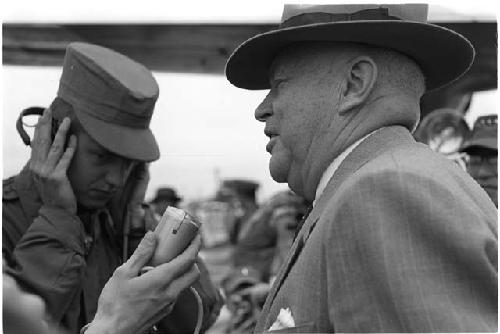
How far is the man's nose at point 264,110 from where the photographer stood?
1.44 meters

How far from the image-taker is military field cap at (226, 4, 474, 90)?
50.8 inches

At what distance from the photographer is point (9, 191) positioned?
6.98ft

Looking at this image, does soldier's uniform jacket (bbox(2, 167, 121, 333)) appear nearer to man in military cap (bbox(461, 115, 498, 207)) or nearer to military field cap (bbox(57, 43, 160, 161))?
military field cap (bbox(57, 43, 160, 161))

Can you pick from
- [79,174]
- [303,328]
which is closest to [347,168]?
[303,328]

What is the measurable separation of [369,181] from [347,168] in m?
0.19

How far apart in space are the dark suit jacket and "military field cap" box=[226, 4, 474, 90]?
0.27m

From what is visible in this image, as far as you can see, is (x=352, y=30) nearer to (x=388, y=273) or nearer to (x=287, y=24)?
(x=287, y=24)

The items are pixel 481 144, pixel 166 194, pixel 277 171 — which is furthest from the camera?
pixel 166 194

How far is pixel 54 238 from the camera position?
1.96 m

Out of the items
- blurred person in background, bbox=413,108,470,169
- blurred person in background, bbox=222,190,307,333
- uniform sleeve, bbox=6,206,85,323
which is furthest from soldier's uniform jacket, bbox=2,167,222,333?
blurred person in background, bbox=413,108,470,169

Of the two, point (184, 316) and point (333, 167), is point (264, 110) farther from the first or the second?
point (184, 316)

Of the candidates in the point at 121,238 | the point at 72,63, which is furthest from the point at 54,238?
the point at 72,63

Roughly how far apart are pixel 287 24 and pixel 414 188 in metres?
0.47

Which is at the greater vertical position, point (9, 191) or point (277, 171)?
point (277, 171)
